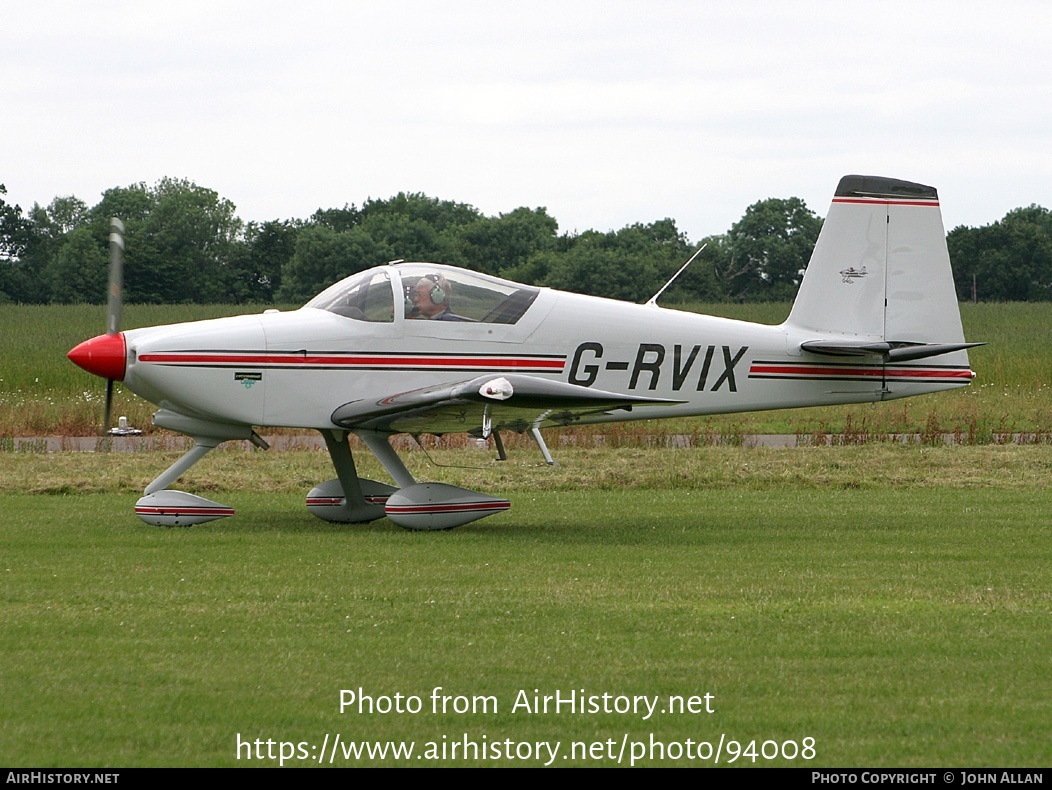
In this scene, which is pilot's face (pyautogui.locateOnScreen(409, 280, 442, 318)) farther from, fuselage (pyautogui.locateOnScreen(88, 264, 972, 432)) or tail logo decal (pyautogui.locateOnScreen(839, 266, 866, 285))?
tail logo decal (pyautogui.locateOnScreen(839, 266, 866, 285))

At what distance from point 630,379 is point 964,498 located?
Answer: 4.01 meters

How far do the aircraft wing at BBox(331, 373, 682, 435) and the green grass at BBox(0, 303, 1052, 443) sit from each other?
7.79 metres

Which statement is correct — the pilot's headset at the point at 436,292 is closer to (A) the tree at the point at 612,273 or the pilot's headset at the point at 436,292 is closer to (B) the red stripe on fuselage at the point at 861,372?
(B) the red stripe on fuselage at the point at 861,372

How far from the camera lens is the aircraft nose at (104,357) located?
11.0 meters

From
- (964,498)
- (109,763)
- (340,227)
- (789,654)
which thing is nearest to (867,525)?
(964,498)

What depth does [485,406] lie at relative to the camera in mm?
10930

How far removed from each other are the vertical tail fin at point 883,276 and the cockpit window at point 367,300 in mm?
3962

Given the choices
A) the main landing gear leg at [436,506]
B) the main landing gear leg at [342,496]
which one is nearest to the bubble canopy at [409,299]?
the main landing gear leg at [342,496]

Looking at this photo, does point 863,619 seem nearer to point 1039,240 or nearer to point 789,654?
point 789,654

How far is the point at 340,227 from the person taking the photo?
80.9m

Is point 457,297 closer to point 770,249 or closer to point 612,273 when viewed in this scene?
point 612,273

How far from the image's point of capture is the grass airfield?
4984 mm

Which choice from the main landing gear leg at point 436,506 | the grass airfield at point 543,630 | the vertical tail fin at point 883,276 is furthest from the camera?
the vertical tail fin at point 883,276

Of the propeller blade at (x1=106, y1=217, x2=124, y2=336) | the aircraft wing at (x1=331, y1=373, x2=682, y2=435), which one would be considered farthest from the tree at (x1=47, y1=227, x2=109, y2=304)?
the aircraft wing at (x1=331, y1=373, x2=682, y2=435)
